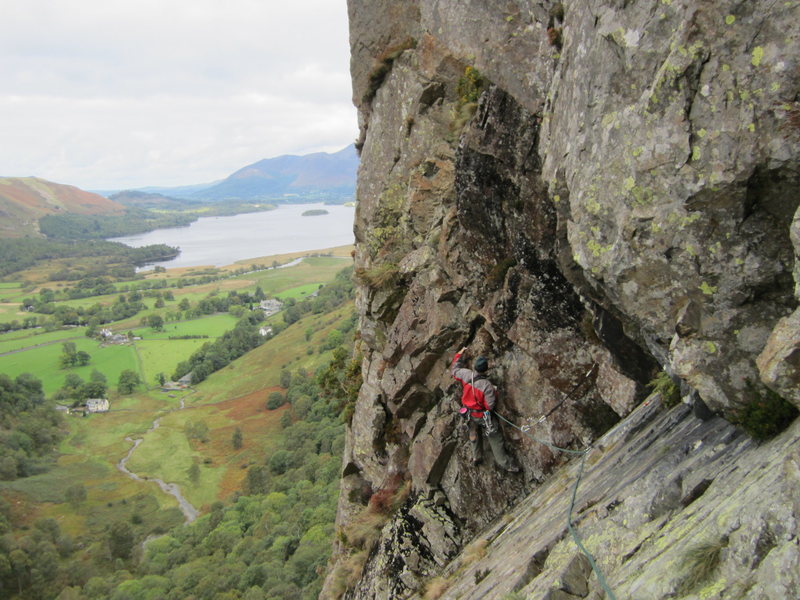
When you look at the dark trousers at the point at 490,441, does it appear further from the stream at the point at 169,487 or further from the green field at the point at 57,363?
the green field at the point at 57,363

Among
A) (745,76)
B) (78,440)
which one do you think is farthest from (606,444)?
(78,440)

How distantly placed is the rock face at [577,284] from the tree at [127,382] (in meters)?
139

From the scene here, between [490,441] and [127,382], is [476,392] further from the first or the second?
[127,382]

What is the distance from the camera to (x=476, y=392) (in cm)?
1220

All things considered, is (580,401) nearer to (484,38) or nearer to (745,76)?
(745,76)

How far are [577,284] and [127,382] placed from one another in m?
151

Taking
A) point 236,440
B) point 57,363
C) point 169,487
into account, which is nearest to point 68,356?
point 57,363

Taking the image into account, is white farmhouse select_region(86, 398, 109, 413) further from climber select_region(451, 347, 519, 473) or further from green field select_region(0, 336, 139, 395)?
climber select_region(451, 347, 519, 473)

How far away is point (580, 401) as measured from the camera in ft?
37.1

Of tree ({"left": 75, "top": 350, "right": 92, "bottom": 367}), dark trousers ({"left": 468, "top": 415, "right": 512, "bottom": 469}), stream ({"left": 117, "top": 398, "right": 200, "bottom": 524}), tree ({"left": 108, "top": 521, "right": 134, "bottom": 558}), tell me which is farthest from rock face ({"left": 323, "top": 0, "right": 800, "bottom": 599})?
tree ({"left": 75, "top": 350, "right": 92, "bottom": 367})

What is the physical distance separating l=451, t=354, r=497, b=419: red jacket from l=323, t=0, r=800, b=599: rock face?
2.23 ft

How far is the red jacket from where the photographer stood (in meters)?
12.1

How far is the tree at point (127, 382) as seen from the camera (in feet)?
448

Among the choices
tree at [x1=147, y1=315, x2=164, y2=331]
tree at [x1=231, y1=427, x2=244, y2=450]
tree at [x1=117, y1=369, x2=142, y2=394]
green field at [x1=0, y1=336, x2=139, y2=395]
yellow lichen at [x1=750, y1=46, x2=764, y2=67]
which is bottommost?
tree at [x1=231, y1=427, x2=244, y2=450]
